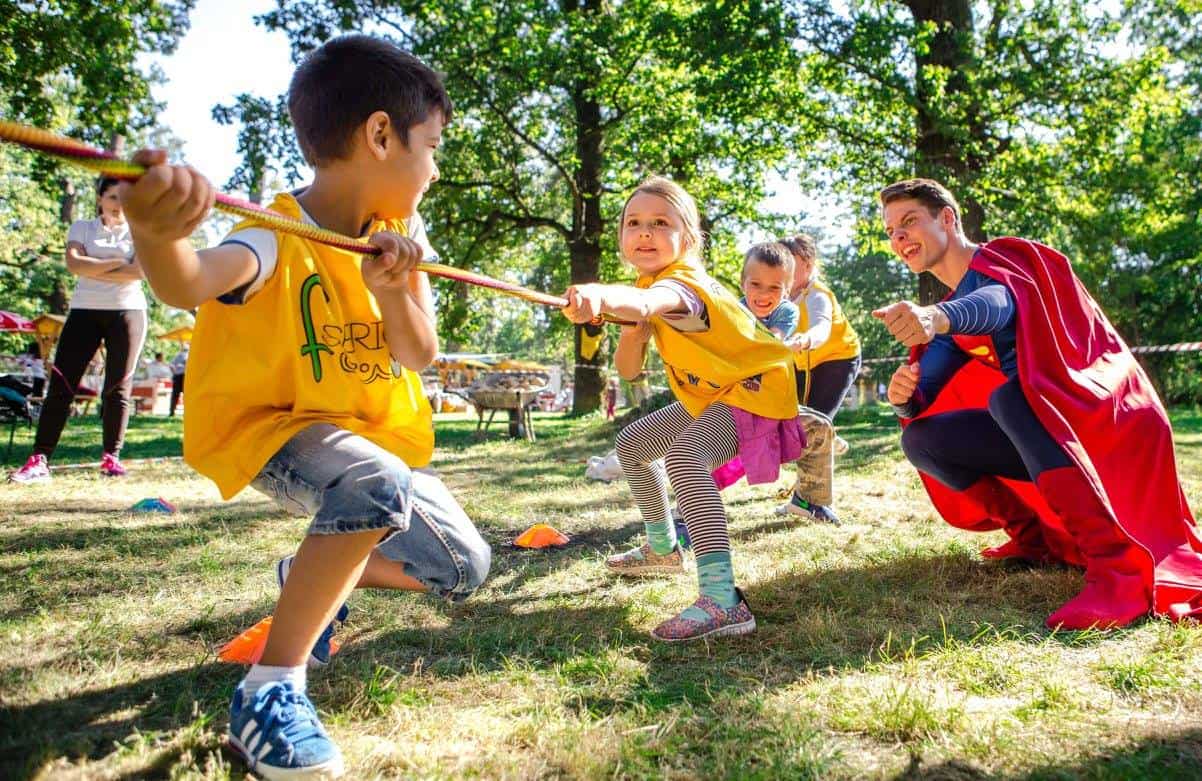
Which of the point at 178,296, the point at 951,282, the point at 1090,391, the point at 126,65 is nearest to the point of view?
the point at 178,296

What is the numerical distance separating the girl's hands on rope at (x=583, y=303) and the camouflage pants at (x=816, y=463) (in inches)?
110

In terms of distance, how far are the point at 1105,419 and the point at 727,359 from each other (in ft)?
4.54

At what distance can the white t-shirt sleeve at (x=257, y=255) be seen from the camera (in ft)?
6.40

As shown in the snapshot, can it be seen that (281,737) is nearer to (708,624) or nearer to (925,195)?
(708,624)

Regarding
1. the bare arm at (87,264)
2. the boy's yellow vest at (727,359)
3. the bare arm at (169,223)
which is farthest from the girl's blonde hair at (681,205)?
the bare arm at (87,264)

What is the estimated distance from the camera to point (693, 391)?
11.7 ft

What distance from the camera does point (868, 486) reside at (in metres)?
6.24

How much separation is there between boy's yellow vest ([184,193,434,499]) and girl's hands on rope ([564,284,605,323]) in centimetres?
61

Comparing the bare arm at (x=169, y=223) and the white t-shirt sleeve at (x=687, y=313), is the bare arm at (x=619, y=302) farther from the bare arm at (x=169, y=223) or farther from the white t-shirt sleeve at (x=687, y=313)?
the bare arm at (x=169, y=223)

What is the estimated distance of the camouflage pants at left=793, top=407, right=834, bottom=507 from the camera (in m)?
4.96

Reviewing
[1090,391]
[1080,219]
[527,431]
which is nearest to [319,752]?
[1090,391]

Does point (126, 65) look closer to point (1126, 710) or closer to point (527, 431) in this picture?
point (527, 431)

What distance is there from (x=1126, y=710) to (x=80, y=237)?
642cm

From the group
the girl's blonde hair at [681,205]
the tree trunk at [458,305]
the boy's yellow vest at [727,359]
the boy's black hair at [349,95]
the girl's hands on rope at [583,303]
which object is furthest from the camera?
the tree trunk at [458,305]
